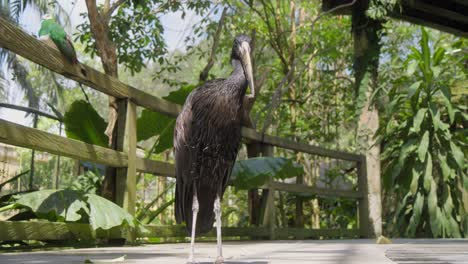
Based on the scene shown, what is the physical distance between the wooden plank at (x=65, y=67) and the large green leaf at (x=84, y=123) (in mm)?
772

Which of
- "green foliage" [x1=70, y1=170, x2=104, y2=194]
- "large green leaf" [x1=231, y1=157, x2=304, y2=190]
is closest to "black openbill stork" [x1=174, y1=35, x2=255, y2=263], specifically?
"large green leaf" [x1=231, y1=157, x2=304, y2=190]

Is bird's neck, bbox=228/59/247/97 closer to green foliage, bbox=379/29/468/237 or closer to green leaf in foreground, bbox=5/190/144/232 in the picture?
green leaf in foreground, bbox=5/190/144/232

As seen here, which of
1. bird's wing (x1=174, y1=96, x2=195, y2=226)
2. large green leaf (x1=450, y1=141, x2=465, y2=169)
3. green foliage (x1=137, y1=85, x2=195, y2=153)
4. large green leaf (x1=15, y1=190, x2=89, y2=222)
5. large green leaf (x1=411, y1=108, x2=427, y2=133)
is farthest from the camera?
large green leaf (x1=411, y1=108, x2=427, y2=133)

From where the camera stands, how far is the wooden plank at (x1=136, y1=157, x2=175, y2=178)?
16.0ft

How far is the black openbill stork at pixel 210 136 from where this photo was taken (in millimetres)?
3125

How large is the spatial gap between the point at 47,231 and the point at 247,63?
1.78 metres

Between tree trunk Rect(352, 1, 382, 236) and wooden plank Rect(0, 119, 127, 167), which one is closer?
wooden plank Rect(0, 119, 127, 167)

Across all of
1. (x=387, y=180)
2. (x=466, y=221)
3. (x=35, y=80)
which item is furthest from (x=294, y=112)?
(x=35, y=80)

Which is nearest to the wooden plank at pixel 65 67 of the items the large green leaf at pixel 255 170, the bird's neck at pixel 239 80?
the large green leaf at pixel 255 170

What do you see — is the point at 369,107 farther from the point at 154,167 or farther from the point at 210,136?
the point at 210,136

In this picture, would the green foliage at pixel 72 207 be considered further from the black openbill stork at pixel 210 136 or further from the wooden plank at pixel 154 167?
the wooden plank at pixel 154 167

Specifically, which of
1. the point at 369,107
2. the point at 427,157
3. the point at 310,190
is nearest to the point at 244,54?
the point at 310,190

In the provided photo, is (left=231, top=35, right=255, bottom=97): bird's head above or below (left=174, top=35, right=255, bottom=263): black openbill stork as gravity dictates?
above

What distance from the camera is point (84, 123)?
552 centimetres
